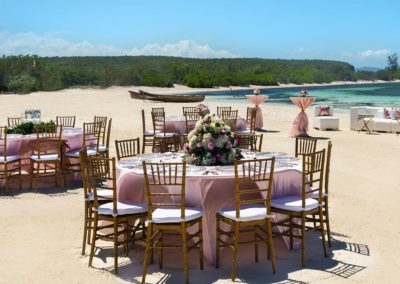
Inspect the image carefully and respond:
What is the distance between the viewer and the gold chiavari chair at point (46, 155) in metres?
8.92

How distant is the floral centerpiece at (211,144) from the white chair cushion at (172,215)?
92cm

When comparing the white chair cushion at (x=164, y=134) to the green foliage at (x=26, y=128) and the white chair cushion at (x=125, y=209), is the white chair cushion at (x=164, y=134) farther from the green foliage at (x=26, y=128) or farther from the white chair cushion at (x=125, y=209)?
the white chair cushion at (x=125, y=209)

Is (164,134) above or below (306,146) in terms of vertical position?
below

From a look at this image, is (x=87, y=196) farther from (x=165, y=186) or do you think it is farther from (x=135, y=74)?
(x=135, y=74)

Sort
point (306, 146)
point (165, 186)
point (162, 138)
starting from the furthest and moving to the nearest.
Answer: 1. point (162, 138)
2. point (306, 146)
3. point (165, 186)

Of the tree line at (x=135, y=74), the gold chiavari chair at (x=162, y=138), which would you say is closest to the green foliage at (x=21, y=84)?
the tree line at (x=135, y=74)

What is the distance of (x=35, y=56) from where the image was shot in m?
56.2

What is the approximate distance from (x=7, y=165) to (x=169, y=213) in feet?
17.3

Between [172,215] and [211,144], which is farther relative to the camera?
[211,144]

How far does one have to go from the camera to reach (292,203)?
212 inches

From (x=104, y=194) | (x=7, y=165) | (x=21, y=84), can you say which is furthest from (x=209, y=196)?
(x=21, y=84)

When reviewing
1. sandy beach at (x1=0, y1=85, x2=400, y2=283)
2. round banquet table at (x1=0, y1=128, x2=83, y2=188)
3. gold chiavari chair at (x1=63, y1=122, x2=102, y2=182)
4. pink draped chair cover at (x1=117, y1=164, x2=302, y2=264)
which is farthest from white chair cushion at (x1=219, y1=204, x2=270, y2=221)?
round banquet table at (x1=0, y1=128, x2=83, y2=188)

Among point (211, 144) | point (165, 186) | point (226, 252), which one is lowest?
point (226, 252)

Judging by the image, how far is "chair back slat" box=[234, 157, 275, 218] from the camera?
492 centimetres
